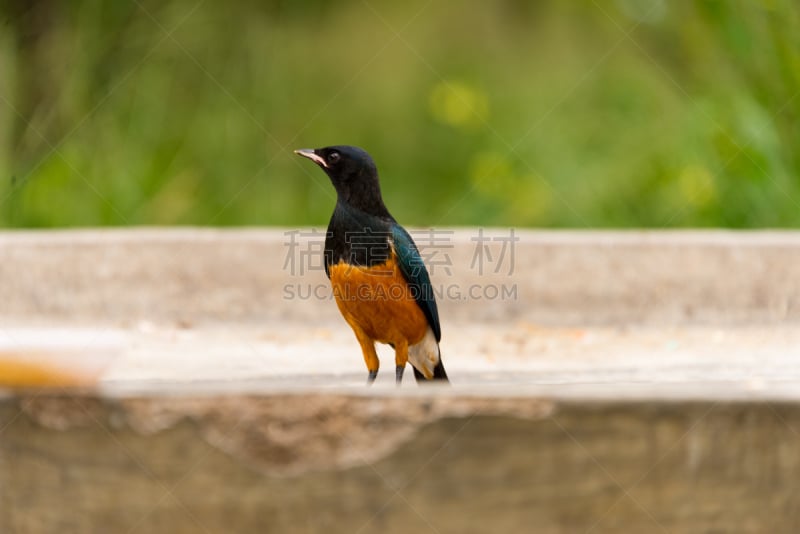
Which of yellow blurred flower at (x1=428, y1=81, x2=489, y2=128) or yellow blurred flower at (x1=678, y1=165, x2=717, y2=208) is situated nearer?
yellow blurred flower at (x1=678, y1=165, x2=717, y2=208)

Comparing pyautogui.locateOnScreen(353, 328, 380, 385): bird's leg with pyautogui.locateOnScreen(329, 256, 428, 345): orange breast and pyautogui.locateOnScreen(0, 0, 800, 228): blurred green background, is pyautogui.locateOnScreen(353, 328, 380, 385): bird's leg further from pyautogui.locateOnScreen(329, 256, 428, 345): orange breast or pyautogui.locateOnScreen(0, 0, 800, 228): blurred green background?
pyautogui.locateOnScreen(0, 0, 800, 228): blurred green background

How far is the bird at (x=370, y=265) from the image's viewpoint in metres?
2.16

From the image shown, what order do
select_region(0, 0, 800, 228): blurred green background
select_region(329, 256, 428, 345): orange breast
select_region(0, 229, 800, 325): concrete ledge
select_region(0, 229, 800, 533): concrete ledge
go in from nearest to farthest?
select_region(0, 229, 800, 533): concrete ledge, select_region(329, 256, 428, 345): orange breast, select_region(0, 229, 800, 325): concrete ledge, select_region(0, 0, 800, 228): blurred green background

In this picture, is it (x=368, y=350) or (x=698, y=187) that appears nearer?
(x=368, y=350)

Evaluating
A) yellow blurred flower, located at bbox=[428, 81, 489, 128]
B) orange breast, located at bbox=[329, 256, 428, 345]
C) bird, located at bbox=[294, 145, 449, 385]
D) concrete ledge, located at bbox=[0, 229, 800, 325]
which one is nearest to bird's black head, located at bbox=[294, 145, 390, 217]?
bird, located at bbox=[294, 145, 449, 385]

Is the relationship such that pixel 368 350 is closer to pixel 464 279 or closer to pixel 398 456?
pixel 464 279

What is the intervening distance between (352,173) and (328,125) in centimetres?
420

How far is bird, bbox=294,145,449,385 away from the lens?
2.16 m

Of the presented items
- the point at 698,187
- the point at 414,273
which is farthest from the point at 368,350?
the point at 698,187

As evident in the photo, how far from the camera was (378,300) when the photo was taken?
2170 mm

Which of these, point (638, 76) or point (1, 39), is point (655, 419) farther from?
point (638, 76)

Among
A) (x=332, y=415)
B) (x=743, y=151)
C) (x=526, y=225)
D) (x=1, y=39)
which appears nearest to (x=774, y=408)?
(x=332, y=415)

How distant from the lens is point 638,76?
222 inches

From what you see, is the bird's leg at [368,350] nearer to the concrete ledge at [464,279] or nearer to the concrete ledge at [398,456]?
the concrete ledge at [464,279]
